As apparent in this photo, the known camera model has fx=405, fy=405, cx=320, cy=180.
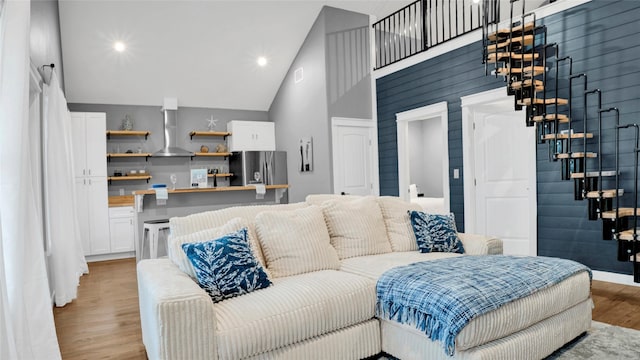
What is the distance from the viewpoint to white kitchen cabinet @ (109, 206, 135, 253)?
20.6ft

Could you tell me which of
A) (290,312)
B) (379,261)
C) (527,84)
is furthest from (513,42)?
(290,312)

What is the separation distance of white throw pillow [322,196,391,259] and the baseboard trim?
2567 millimetres

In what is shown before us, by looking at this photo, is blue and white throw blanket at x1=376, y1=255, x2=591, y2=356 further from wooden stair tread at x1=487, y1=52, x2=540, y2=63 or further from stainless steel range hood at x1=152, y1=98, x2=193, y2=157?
stainless steel range hood at x1=152, y1=98, x2=193, y2=157

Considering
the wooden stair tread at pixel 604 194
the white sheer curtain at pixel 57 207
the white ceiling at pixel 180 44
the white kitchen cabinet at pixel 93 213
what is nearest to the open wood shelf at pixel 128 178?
the white kitchen cabinet at pixel 93 213

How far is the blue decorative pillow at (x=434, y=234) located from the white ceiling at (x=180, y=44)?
467 cm

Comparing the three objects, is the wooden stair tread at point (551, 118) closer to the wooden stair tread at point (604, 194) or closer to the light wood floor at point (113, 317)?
the wooden stair tread at point (604, 194)

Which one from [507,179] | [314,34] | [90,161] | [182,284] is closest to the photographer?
[182,284]

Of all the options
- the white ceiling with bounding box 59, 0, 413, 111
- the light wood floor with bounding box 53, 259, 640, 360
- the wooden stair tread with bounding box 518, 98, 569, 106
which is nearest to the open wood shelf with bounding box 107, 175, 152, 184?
the white ceiling with bounding box 59, 0, 413, 111

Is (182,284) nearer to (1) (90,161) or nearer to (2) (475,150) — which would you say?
(2) (475,150)

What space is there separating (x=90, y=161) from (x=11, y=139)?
Result: 4460mm

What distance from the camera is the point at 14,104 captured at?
215cm

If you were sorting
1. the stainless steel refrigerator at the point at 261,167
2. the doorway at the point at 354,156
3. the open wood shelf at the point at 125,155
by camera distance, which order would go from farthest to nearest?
the stainless steel refrigerator at the point at 261,167 → the open wood shelf at the point at 125,155 → the doorway at the point at 354,156

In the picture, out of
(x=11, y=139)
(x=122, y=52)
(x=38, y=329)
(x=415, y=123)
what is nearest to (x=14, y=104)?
(x=11, y=139)

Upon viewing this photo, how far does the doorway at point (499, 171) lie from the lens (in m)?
4.97
